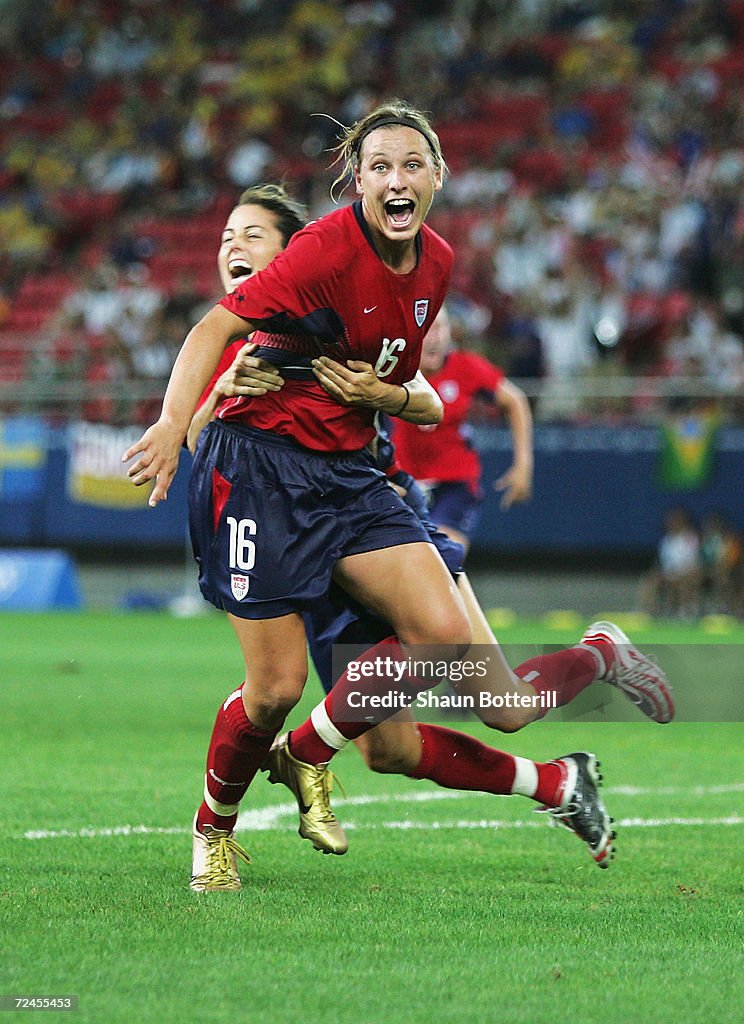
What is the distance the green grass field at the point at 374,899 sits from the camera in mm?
3229

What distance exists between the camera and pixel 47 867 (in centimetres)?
468

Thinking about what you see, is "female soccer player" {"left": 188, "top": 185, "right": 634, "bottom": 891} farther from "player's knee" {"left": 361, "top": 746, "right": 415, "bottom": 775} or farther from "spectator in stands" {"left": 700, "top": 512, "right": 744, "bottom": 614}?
"spectator in stands" {"left": 700, "top": 512, "right": 744, "bottom": 614}

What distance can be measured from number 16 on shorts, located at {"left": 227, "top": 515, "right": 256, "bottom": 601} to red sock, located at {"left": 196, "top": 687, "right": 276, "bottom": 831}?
1.09ft

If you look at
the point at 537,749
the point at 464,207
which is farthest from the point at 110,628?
the point at 537,749

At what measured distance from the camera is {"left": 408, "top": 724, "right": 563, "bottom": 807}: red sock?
4.86m

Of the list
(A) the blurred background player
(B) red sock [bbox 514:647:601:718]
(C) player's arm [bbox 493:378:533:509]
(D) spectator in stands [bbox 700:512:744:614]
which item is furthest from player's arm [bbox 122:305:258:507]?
(D) spectator in stands [bbox 700:512:744:614]

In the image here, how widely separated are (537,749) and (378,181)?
4.15 m

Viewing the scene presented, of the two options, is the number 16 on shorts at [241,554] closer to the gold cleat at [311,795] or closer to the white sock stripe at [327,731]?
the white sock stripe at [327,731]

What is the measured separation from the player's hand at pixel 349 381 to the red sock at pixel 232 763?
0.92 meters

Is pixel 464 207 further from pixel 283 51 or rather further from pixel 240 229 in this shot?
pixel 240 229

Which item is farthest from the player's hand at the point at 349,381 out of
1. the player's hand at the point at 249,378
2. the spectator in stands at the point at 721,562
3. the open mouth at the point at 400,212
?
the spectator in stands at the point at 721,562

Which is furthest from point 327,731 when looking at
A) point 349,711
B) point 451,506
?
point 451,506

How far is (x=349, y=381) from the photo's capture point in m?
4.61

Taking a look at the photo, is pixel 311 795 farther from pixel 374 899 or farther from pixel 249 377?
pixel 249 377
